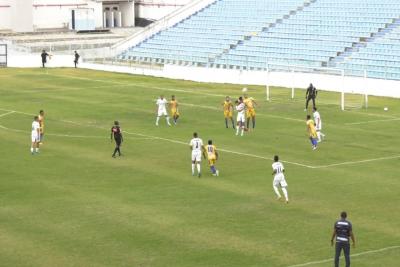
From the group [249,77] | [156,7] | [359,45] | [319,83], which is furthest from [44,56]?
[319,83]

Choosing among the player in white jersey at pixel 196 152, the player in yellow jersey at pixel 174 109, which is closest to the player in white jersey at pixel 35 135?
the player in white jersey at pixel 196 152

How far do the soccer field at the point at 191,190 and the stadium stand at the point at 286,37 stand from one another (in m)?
10.6

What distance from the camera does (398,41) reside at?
224 ft

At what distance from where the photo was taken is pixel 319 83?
219 feet

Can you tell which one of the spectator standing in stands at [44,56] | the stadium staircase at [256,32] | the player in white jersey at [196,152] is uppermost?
the stadium staircase at [256,32]

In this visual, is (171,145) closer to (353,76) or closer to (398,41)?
(353,76)

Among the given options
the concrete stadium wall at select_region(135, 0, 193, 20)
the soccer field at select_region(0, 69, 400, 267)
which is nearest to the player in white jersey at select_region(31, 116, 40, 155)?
the soccer field at select_region(0, 69, 400, 267)

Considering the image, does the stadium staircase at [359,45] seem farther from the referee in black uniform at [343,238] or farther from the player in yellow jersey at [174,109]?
the referee in black uniform at [343,238]

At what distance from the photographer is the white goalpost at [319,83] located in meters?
60.3

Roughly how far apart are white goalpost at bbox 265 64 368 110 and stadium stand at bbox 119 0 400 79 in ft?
4.47

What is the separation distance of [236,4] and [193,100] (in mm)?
28287

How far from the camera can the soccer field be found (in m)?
27.2

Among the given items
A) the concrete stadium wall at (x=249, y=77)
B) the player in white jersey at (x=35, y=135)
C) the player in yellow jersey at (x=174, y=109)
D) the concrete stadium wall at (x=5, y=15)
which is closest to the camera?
the player in white jersey at (x=35, y=135)

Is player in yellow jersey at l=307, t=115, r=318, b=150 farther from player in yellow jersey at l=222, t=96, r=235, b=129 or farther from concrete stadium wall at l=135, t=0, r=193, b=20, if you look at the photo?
concrete stadium wall at l=135, t=0, r=193, b=20
